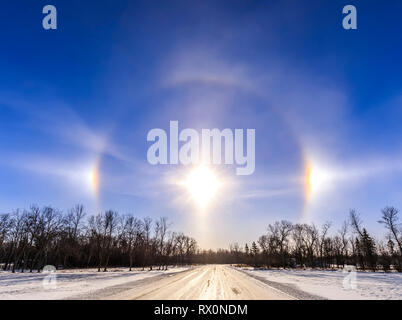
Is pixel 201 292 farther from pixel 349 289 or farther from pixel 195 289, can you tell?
pixel 349 289

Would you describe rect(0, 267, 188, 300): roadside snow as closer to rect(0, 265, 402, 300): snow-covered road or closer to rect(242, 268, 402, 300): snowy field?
rect(0, 265, 402, 300): snow-covered road

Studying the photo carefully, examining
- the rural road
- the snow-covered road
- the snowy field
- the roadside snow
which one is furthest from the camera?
the snowy field

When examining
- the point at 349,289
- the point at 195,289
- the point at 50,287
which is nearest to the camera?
the point at 195,289

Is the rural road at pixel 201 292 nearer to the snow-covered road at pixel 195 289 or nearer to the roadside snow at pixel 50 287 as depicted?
the snow-covered road at pixel 195 289

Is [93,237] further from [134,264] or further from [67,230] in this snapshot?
[134,264]

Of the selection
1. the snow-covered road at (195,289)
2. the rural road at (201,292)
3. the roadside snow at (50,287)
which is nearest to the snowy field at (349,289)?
the snow-covered road at (195,289)

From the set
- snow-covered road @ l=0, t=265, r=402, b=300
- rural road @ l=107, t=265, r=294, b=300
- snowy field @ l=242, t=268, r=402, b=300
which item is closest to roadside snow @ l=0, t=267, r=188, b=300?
snow-covered road @ l=0, t=265, r=402, b=300

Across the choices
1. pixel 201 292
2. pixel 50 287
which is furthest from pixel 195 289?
pixel 50 287

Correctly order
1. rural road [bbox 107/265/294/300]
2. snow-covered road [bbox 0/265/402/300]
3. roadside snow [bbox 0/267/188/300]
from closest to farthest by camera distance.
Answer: rural road [bbox 107/265/294/300] < snow-covered road [bbox 0/265/402/300] < roadside snow [bbox 0/267/188/300]
